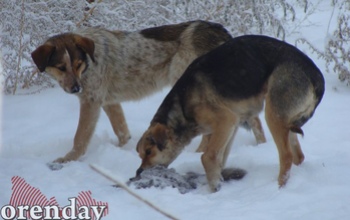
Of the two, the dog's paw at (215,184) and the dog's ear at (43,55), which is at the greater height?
the dog's ear at (43,55)

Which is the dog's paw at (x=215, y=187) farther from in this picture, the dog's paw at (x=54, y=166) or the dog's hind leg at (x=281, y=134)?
the dog's paw at (x=54, y=166)

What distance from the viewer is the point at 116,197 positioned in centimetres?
516

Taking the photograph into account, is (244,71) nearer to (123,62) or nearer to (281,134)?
(281,134)

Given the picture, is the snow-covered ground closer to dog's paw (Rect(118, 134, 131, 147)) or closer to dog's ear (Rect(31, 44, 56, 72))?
dog's paw (Rect(118, 134, 131, 147))

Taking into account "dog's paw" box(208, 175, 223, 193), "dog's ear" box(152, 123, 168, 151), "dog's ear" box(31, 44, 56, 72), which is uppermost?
"dog's ear" box(31, 44, 56, 72)

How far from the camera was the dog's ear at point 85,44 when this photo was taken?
7.14 m

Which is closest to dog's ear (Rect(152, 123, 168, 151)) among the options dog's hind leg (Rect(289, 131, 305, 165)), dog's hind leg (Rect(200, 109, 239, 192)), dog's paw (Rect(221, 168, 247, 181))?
dog's hind leg (Rect(200, 109, 239, 192))

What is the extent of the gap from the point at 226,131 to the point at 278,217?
57.8 inches

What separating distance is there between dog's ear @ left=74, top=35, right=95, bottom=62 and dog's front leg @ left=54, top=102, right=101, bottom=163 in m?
0.70

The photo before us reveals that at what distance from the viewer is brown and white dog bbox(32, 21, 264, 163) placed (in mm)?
7250

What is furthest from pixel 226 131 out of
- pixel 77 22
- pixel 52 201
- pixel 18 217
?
pixel 77 22

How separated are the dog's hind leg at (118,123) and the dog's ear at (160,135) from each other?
211 centimetres

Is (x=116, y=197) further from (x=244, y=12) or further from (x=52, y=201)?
(x=244, y=12)

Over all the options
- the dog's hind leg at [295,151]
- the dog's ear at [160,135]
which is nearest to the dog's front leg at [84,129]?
the dog's ear at [160,135]
